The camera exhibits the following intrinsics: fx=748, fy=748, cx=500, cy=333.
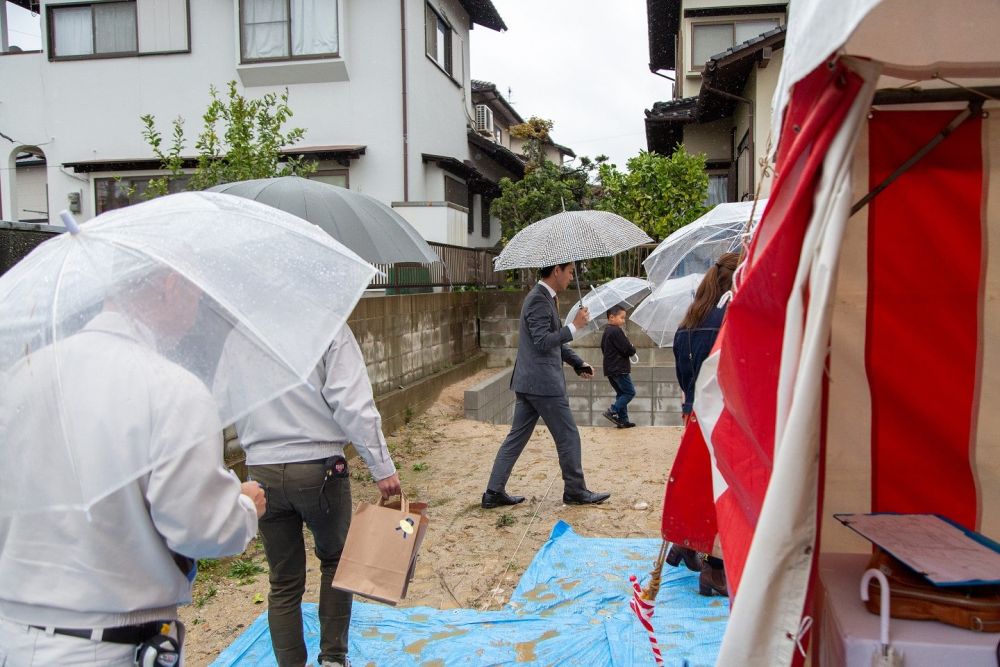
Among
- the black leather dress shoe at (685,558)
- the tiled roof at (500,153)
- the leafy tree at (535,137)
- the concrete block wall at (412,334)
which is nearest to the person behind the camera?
the black leather dress shoe at (685,558)

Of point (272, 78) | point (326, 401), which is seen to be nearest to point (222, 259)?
point (326, 401)

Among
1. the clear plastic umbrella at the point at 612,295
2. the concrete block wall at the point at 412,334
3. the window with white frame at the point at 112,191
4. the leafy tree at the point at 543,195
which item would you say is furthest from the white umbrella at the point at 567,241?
the window with white frame at the point at 112,191

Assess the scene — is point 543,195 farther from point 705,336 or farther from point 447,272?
point 705,336

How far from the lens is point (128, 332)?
5.60 feet

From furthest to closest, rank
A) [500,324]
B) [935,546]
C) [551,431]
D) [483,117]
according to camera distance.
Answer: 1. [483,117]
2. [500,324]
3. [551,431]
4. [935,546]

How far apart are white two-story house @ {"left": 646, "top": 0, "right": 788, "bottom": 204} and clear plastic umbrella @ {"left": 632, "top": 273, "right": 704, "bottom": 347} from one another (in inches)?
229

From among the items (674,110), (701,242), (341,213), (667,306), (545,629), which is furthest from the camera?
(674,110)

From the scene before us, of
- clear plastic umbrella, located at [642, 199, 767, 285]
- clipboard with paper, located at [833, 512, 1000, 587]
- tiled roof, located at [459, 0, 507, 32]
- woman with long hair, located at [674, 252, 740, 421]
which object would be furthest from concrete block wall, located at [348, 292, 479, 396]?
tiled roof, located at [459, 0, 507, 32]

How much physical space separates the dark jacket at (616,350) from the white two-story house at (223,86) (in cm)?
445

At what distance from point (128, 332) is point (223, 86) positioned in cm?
1311

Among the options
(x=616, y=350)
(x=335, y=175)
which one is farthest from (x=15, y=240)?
(x=335, y=175)

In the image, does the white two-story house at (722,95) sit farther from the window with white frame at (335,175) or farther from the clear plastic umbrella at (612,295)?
the window with white frame at (335,175)

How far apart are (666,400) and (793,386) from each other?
30.4ft

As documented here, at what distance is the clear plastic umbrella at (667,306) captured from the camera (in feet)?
20.4
